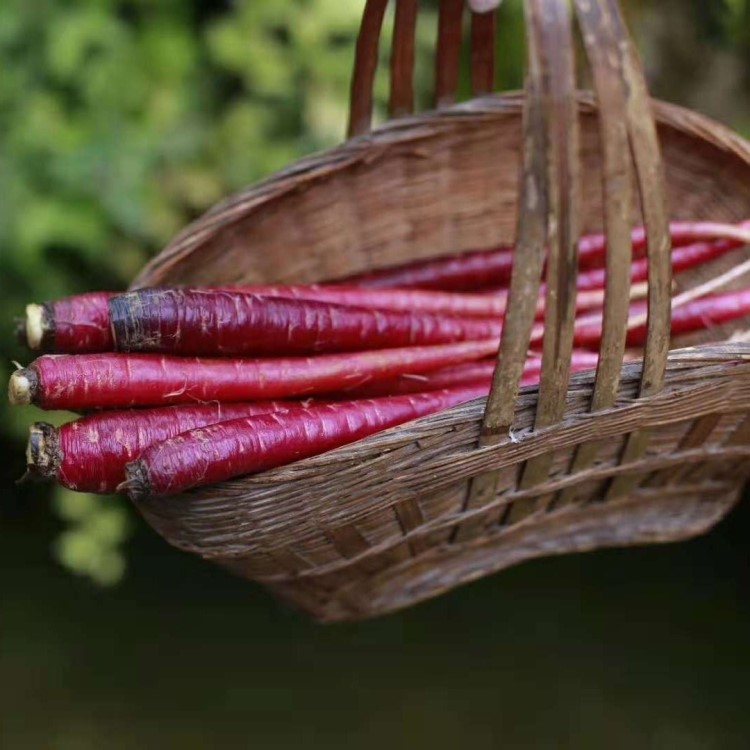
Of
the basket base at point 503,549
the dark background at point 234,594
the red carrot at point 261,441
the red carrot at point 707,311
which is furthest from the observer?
the dark background at point 234,594

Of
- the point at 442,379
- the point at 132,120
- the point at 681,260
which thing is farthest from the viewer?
the point at 132,120

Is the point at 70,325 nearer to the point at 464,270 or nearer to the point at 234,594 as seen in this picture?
the point at 464,270

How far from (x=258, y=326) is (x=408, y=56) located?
38 centimetres

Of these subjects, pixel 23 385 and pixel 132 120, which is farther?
pixel 132 120

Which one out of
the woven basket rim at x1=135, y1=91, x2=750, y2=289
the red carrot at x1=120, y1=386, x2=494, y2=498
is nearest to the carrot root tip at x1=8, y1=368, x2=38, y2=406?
the red carrot at x1=120, y1=386, x2=494, y2=498

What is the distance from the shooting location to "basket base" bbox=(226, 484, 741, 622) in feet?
3.08

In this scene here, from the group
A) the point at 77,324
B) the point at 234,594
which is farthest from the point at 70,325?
the point at 234,594

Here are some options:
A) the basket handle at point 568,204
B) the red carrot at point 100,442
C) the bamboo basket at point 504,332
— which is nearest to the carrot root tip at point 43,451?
the red carrot at point 100,442

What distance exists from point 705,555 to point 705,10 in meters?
0.95

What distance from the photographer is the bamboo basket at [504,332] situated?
65cm

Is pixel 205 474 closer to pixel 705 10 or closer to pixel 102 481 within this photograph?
pixel 102 481

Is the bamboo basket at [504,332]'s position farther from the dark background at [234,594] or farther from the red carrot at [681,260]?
the dark background at [234,594]

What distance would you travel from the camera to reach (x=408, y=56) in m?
1.02

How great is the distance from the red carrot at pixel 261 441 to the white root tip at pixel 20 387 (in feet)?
0.37
